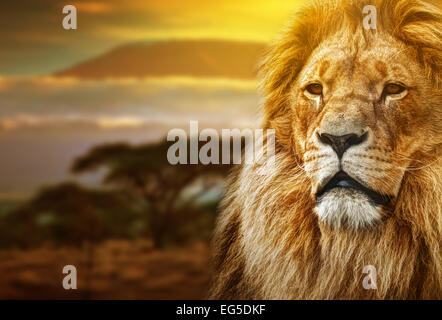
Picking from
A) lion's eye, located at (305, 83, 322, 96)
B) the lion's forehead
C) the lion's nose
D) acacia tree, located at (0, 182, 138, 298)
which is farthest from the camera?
acacia tree, located at (0, 182, 138, 298)

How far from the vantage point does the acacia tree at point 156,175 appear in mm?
2633

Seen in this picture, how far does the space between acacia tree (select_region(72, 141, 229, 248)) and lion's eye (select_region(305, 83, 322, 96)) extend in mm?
586

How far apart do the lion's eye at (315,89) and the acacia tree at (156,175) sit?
1.92ft

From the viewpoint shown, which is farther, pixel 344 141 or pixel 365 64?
pixel 365 64

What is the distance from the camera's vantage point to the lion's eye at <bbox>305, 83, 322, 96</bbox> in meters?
2.19

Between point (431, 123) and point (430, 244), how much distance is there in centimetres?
42

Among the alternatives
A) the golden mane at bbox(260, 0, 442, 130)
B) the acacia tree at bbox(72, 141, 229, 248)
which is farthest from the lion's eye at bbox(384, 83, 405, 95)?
the acacia tree at bbox(72, 141, 229, 248)

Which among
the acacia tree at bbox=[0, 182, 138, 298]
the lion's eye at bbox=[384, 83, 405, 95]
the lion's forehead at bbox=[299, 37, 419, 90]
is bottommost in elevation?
the acacia tree at bbox=[0, 182, 138, 298]

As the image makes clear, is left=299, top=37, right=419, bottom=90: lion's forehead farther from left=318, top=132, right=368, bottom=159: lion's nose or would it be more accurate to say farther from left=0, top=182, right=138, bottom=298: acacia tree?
left=0, top=182, right=138, bottom=298: acacia tree

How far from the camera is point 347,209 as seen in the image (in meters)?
2.01

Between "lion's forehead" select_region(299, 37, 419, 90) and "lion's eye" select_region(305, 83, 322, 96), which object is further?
"lion's eye" select_region(305, 83, 322, 96)

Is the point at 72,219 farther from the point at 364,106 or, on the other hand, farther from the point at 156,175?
the point at 364,106

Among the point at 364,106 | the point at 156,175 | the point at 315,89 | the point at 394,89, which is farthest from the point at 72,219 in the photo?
the point at 394,89

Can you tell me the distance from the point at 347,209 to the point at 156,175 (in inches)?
38.2
